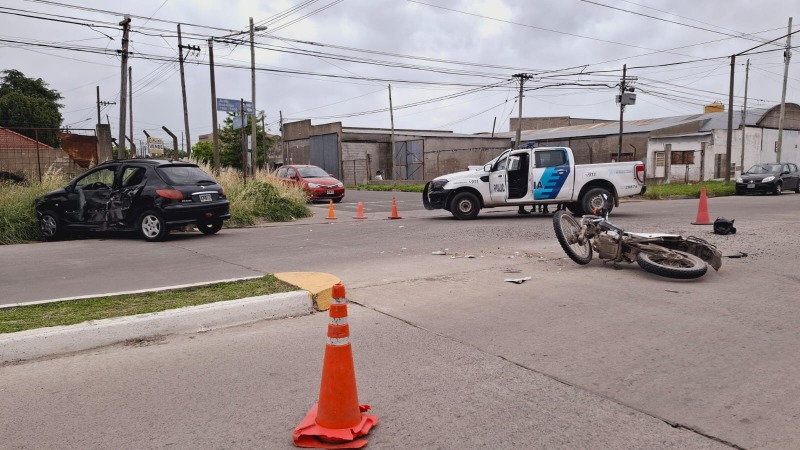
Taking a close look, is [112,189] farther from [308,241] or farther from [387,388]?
[387,388]

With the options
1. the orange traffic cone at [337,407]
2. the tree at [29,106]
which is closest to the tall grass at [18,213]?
the orange traffic cone at [337,407]

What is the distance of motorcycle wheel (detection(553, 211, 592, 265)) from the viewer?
313 inches

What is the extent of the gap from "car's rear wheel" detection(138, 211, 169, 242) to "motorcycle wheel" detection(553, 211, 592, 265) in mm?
7631

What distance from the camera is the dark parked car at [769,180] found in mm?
A: 26078

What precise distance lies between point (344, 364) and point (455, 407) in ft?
2.56

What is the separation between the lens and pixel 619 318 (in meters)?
5.57

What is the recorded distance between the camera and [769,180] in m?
26.0

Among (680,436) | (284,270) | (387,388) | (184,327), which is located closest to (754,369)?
(680,436)

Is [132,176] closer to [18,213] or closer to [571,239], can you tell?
[18,213]

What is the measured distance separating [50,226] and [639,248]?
37.8ft

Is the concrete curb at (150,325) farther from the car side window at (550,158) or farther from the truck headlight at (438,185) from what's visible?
the car side window at (550,158)

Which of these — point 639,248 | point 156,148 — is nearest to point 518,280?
point 639,248

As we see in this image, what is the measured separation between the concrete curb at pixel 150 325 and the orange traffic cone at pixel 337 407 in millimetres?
2380

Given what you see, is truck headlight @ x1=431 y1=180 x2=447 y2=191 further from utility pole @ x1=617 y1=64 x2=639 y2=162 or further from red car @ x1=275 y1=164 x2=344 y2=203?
utility pole @ x1=617 y1=64 x2=639 y2=162
